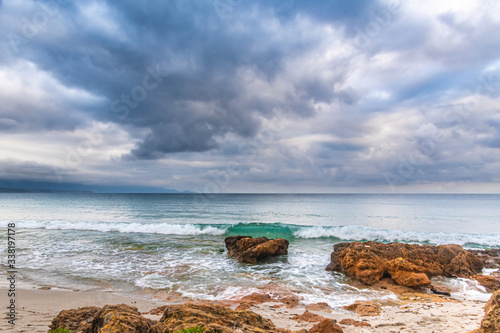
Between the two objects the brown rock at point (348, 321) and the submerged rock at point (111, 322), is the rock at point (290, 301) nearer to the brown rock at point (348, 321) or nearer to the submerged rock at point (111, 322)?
the brown rock at point (348, 321)

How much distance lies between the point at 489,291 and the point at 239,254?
12149mm

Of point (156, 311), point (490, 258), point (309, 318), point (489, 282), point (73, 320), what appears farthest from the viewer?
point (490, 258)

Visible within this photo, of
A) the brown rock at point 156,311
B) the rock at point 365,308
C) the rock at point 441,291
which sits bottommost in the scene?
the rock at point 441,291

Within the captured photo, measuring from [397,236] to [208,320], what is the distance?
26.9m

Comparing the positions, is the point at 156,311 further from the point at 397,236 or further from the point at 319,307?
the point at 397,236

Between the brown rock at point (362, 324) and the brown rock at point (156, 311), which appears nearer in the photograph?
the brown rock at point (362, 324)

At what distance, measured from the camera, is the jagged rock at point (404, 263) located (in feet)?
37.8

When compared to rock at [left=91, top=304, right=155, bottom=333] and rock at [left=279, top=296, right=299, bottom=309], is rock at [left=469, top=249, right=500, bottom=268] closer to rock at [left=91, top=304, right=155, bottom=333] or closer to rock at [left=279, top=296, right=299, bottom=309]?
rock at [left=279, top=296, right=299, bottom=309]

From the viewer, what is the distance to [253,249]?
15.7m

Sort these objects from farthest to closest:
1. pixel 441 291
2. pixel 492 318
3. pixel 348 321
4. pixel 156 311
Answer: pixel 441 291
pixel 156 311
pixel 348 321
pixel 492 318

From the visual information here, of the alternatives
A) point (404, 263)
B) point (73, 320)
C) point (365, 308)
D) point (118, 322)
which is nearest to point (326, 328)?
point (365, 308)

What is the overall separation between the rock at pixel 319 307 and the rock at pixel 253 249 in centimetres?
677

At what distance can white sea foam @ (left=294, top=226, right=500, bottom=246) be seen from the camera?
23609 millimetres

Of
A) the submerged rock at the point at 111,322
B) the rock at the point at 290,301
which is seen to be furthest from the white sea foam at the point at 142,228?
the submerged rock at the point at 111,322
